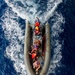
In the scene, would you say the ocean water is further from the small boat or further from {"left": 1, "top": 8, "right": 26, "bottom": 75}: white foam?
the small boat

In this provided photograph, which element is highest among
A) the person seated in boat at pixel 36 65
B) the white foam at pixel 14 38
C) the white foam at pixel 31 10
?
the white foam at pixel 31 10

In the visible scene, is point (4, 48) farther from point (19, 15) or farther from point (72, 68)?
point (72, 68)

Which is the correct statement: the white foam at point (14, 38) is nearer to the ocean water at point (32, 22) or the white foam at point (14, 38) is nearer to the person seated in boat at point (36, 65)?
the ocean water at point (32, 22)

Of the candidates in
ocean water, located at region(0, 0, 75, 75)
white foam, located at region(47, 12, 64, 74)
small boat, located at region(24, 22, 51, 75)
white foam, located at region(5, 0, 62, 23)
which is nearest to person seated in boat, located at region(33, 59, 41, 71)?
small boat, located at region(24, 22, 51, 75)

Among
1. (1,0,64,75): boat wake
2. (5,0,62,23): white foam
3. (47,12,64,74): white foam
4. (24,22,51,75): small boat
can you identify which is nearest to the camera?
(24,22,51,75): small boat

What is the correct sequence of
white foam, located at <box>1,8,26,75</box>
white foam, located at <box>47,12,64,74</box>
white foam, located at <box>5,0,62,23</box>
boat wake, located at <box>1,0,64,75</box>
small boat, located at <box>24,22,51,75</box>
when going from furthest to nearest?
white foam, located at <box>5,0,62,23</box> < boat wake, located at <box>1,0,64,75</box> < white foam, located at <box>1,8,26,75</box> < white foam, located at <box>47,12,64,74</box> < small boat, located at <box>24,22,51,75</box>

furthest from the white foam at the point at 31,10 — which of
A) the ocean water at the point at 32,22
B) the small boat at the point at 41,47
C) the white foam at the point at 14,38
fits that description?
the small boat at the point at 41,47

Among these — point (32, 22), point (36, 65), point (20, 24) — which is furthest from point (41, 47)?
point (20, 24)

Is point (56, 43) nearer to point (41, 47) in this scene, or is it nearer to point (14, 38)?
point (41, 47)
